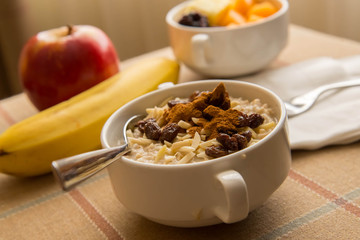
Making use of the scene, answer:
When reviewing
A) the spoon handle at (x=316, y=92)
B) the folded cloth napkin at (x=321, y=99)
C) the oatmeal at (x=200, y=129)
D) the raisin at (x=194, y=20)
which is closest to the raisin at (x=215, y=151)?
the oatmeal at (x=200, y=129)

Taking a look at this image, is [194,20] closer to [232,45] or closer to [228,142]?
[232,45]

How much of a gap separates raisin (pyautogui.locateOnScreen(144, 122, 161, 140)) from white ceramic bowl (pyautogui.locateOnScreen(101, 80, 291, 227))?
2.4 inches

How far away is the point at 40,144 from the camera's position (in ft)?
2.54

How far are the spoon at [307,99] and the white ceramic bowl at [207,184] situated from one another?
25 cm

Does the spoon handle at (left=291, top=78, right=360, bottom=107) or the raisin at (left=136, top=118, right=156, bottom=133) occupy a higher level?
the raisin at (left=136, top=118, right=156, bottom=133)

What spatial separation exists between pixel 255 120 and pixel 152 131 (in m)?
0.13

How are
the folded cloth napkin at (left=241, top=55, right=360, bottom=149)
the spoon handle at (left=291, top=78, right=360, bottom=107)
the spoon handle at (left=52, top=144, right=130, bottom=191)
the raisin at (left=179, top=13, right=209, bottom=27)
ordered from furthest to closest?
the raisin at (left=179, top=13, right=209, bottom=27) → the spoon handle at (left=291, top=78, right=360, bottom=107) → the folded cloth napkin at (left=241, top=55, right=360, bottom=149) → the spoon handle at (left=52, top=144, right=130, bottom=191)

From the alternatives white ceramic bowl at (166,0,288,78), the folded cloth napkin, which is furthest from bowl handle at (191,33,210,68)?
the folded cloth napkin

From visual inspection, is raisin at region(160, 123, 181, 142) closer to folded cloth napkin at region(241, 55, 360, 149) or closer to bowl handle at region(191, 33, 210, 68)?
folded cloth napkin at region(241, 55, 360, 149)

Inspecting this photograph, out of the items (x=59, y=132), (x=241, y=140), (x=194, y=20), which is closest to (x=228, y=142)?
(x=241, y=140)

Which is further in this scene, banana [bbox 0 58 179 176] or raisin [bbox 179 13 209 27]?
raisin [bbox 179 13 209 27]

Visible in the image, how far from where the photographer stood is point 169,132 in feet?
1.97

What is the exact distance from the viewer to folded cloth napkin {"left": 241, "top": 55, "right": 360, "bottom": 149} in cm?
74

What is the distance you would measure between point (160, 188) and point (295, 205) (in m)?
0.20
